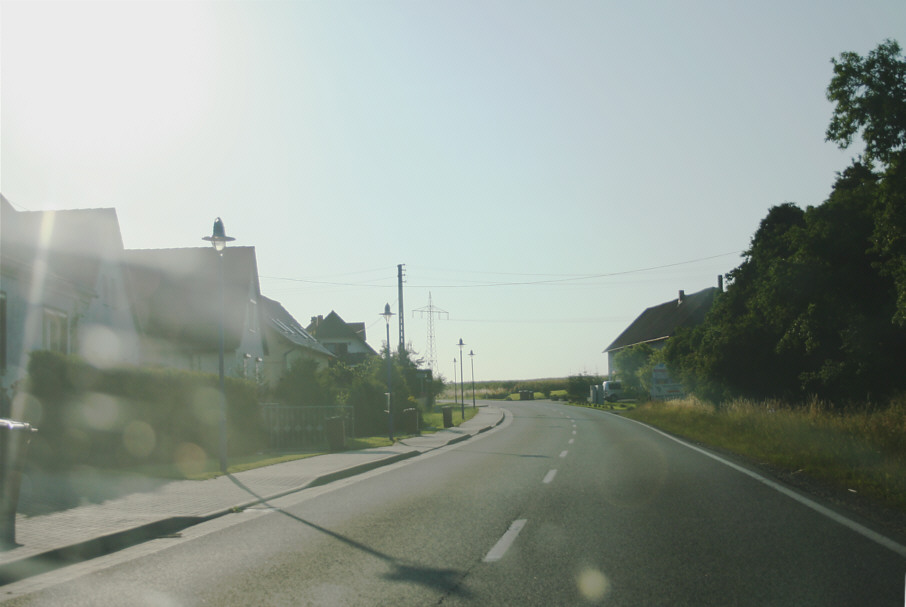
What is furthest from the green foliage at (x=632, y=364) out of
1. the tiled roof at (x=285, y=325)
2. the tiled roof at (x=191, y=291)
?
the tiled roof at (x=191, y=291)

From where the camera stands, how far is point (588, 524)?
28.2 ft

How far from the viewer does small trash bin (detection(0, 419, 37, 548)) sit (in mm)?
7774

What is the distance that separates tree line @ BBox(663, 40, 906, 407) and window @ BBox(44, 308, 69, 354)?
2152 cm

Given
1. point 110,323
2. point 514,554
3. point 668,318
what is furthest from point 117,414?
point 668,318

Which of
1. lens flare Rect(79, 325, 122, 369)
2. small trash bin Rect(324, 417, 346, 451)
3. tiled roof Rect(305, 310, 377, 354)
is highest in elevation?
tiled roof Rect(305, 310, 377, 354)

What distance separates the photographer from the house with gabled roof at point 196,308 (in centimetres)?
3231

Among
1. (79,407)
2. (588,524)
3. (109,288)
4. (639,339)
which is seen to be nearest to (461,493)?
(588,524)

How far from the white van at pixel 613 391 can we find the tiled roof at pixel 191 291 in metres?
44.0

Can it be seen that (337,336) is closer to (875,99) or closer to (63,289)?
(63,289)

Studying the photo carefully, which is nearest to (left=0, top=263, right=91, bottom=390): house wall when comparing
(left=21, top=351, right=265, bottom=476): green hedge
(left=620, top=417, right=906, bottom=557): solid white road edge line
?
(left=21, top=351, right=265, bottom=476): green hedge

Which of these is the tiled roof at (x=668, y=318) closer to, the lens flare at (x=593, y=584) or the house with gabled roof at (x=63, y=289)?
the house with gabled roof at (x=63, y=289)

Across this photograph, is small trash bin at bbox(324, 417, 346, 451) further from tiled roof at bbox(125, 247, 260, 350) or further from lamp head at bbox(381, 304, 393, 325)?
tiled roof at bbox(125, 247, 260, 350)

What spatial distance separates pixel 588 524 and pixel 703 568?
2.33 metres

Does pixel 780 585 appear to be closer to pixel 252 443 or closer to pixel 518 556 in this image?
pixel 518 556
